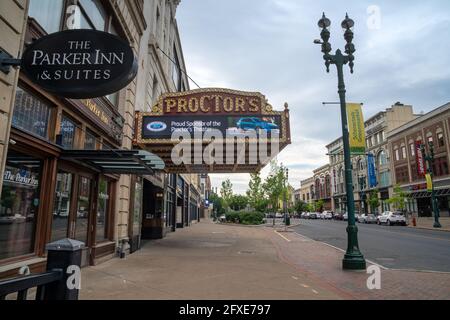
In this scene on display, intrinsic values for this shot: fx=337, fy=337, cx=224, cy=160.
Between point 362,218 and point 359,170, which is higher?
point 359,170

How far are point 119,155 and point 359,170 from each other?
71.3m

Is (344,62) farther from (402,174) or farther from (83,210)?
(402,174)

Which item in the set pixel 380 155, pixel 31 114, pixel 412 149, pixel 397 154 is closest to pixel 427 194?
pixel 412 149

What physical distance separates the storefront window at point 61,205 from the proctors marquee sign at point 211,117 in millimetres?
4931

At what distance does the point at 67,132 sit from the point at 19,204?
8.12 ft

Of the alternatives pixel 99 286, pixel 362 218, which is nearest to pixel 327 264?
pixel 99 286

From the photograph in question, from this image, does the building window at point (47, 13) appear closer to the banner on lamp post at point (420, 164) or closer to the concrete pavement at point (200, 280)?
the concrete pavement at point (200, 280)

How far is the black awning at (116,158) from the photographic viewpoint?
786 cm

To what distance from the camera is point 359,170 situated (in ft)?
236

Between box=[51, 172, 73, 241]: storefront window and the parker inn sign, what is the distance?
142 inches
